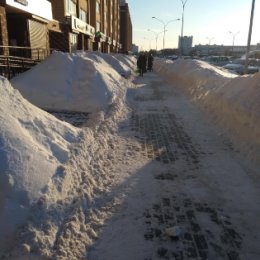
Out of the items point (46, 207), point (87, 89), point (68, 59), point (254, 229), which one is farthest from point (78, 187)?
point (68, 59)

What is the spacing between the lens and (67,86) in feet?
34.0

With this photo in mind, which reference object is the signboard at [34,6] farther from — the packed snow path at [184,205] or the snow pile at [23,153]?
the snow pile at [23,153]

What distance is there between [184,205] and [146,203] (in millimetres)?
542

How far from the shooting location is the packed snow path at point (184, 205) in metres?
3.55

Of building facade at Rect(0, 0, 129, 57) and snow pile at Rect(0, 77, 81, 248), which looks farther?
building facade at Rect(0, 0, 129, 57)

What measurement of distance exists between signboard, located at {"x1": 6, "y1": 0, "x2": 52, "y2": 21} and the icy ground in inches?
471

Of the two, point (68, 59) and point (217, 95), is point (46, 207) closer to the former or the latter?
point (217, 95)

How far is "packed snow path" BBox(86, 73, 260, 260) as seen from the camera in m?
3.55

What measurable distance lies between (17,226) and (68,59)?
9.19 m

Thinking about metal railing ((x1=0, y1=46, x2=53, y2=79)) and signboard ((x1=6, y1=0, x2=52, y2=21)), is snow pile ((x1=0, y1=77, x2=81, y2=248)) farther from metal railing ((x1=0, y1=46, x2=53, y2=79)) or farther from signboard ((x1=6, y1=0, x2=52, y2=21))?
signboard ((x1=6, y1=0, x2=52, y2=21))

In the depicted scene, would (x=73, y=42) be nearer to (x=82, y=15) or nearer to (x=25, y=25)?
(x=82, y=15)

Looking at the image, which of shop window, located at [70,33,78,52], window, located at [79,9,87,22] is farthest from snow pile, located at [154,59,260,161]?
window, located at [79,9,87,22]

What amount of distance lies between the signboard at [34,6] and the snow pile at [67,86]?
6.39m

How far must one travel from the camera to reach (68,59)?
11.8 m
